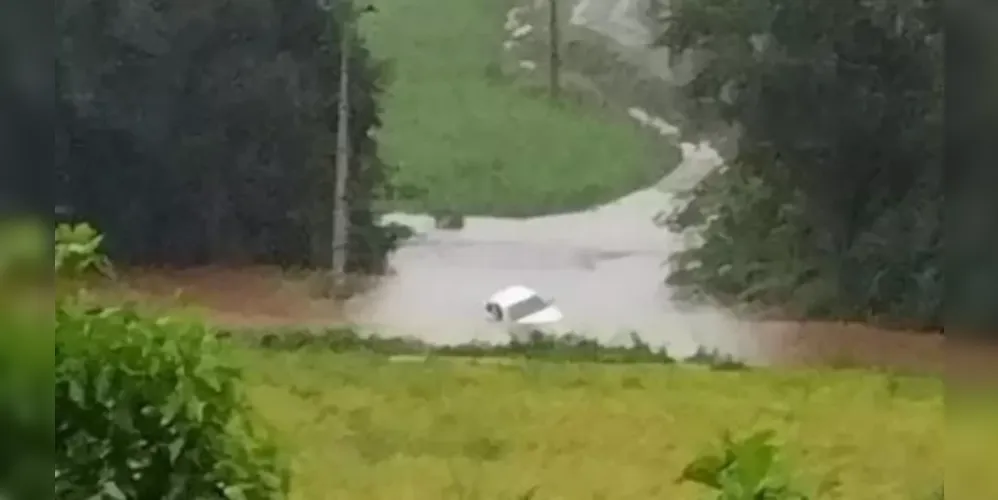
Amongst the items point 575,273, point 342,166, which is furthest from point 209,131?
point 575,273

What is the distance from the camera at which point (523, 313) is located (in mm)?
1196

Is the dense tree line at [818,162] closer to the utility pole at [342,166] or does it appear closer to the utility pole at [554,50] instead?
the utility pole at [554,50]

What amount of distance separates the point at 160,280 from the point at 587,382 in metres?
0.42

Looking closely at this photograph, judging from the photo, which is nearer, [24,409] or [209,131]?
[24,409]

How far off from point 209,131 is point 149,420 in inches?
10.9

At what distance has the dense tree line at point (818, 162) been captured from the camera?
→ 118 cm

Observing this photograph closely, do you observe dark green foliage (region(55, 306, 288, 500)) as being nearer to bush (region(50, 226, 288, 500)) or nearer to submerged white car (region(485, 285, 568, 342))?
bush (region(50, 226, 288, 500))

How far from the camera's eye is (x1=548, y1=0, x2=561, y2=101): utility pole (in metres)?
1.18

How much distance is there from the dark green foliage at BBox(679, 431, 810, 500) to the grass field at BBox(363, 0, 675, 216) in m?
0.25

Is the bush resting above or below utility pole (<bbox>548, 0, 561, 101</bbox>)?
below

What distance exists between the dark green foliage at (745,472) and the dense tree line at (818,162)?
143 mm

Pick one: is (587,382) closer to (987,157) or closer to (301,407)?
(301,407)

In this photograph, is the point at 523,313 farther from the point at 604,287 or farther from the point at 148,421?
the point at 148,421

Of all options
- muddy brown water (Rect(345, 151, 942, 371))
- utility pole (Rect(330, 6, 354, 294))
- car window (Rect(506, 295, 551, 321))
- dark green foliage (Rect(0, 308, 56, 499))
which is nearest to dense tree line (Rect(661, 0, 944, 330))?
muddy brown water (Rect(345, 151, 942, 371))
